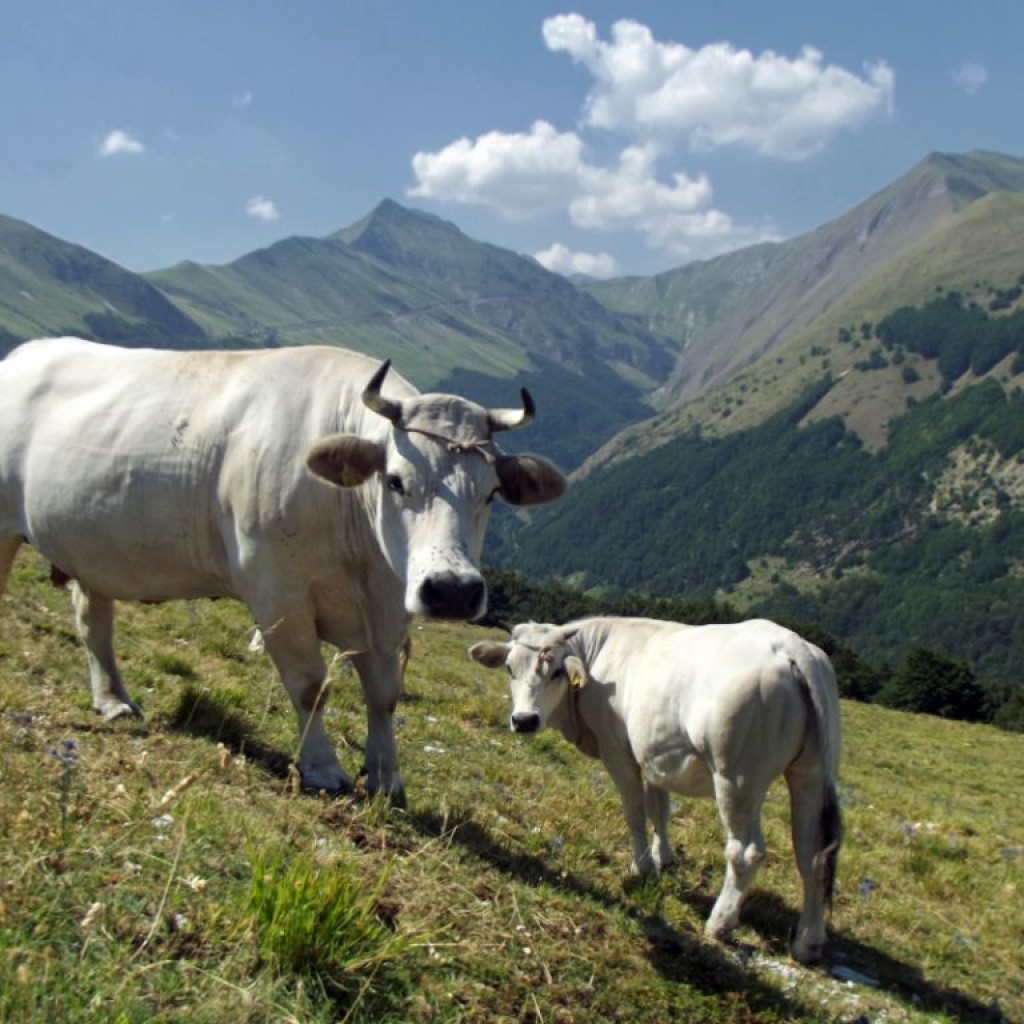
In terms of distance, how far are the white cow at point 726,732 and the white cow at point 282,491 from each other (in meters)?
2.07

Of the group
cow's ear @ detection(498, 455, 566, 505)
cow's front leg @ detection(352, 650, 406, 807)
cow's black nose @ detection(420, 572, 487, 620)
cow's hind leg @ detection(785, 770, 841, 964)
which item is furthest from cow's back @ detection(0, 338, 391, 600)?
cow's hind leg @ detection(785, 770, 841, 964)

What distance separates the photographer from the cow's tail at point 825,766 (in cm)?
741

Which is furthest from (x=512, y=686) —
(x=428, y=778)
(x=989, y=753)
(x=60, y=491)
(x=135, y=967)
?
(x=989, y=753)

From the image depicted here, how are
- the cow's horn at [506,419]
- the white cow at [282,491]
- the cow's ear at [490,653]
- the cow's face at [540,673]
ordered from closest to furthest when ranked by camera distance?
the white cow at [282,491] → the cow's horn at [506,419] → the cow's face at [540,673] → the cow's ear at [490,653]

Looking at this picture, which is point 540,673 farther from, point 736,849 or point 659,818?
point 736,849

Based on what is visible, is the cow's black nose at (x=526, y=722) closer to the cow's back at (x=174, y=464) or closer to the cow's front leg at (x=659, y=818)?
the cow's front leg at (x=659, y=818)

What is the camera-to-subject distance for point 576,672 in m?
9.66

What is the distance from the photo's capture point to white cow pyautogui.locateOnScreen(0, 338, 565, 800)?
6.91 meters

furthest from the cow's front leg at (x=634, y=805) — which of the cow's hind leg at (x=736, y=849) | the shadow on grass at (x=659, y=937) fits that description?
the shadow on grass at (x=659, y=937)

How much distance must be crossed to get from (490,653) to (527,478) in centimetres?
395

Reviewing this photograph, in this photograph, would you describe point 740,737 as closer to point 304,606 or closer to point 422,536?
point 422,536

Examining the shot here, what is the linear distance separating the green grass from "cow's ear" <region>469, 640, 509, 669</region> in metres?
1.14

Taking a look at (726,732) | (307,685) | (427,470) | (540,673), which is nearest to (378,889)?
(427,470)

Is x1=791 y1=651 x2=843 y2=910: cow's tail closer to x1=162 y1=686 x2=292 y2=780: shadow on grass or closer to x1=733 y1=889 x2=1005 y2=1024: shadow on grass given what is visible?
x1=733 y1=889 x2=1005 y2=1024: shadow on grass
